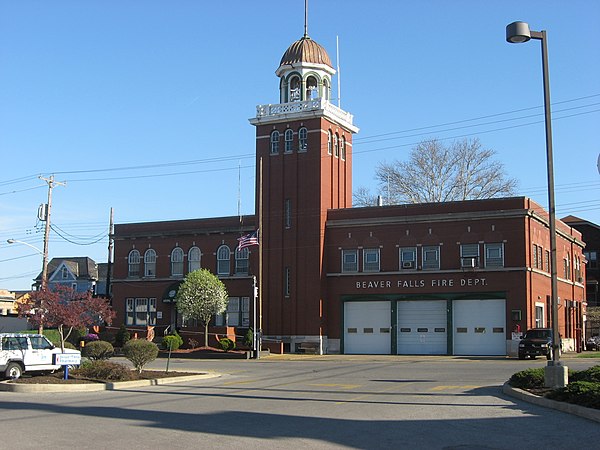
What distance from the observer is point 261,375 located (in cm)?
3116

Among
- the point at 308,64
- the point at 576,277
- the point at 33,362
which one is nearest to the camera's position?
the point at 33,362

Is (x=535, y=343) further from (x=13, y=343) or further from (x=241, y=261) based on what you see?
(x=13, y=343)

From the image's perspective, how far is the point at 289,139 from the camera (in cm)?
5325

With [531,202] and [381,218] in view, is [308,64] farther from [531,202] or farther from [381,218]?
[531,202]

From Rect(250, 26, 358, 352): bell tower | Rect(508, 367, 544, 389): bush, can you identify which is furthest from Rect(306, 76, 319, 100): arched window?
Rect(508, 367, 544, 389): bush

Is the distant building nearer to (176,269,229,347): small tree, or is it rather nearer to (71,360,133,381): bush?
(176,269,229,347): small tree

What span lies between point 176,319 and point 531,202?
26760 millimetres

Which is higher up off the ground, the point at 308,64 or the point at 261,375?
the point at 308,64

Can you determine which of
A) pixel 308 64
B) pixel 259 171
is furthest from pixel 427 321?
pixel 308 64

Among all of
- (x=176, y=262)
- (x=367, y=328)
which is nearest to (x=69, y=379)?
(x=367, y=328)

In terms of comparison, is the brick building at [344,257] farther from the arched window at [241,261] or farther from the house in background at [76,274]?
the house in background at [76,274]

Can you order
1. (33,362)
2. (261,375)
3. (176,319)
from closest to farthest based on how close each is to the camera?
(33,362)
(261,375)
(176,319)

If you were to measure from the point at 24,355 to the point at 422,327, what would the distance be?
28.2 meters

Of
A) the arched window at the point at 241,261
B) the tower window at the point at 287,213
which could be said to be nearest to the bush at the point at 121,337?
the arched window at the point at 241,261
